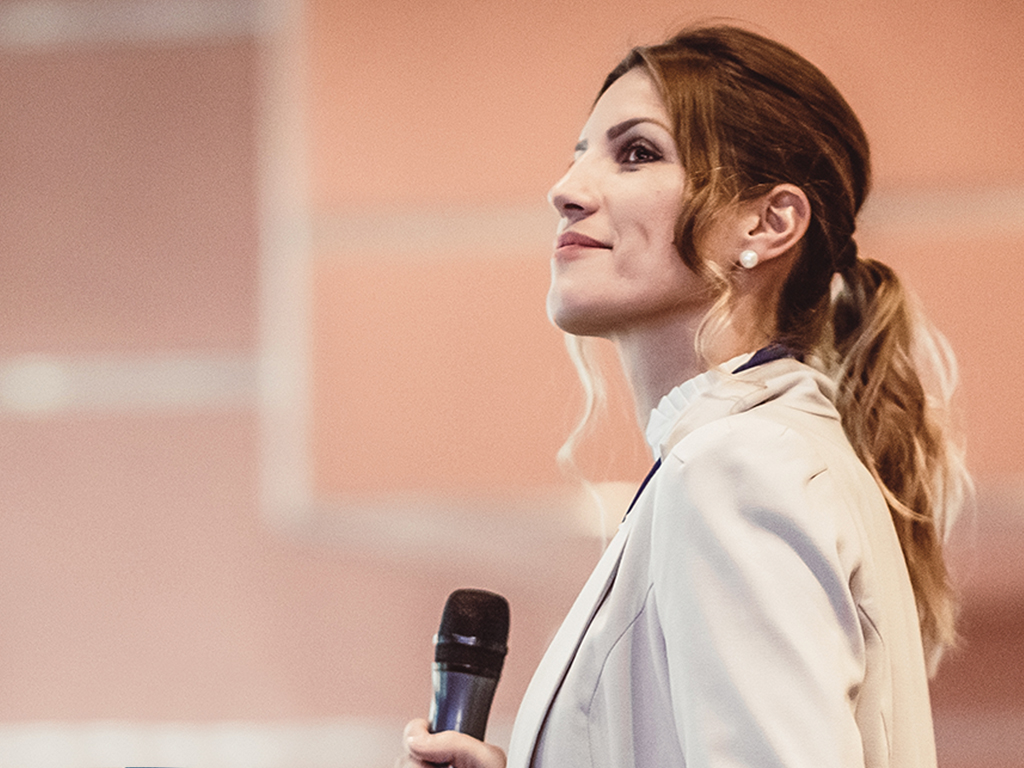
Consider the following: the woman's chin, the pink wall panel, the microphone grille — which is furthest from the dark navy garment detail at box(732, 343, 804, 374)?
the pink wall panel

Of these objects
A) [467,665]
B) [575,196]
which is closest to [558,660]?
[467,665]

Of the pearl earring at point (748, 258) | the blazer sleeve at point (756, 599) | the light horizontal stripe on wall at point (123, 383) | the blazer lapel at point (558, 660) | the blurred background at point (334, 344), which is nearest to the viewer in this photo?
the blazer sleeve at point (756, 599)

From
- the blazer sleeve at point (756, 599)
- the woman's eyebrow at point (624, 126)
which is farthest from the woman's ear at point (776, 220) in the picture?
the blazer sleeve at point (756, 599)

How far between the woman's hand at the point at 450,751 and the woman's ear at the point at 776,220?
0.47 m

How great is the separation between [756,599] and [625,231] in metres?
0.39

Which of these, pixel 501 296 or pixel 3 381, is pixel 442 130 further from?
pixel 3 381

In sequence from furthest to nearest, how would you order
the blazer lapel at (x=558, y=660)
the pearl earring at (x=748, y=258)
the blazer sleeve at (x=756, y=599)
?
1. the pearl earring at (x=748, y=258)
2. the blazer lapel at (x=558, y=660)
3. the blazer sleeve at (x=756, y=599)

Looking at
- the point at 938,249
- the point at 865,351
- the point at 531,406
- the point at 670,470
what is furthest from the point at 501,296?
the point at 670,470

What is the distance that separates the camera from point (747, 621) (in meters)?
0.78

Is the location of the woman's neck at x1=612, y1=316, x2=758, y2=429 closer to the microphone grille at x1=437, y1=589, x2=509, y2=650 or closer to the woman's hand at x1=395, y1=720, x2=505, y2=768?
the microphone grille at x1=437, y1=589, x2=509, y2=650

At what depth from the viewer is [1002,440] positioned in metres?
2.06

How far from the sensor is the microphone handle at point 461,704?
94cm

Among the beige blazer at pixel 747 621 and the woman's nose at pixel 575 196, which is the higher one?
the woman's nose at pixel 575 196

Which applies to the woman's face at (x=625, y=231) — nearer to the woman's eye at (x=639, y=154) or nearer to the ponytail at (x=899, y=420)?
the woman's eye at (x=639, y=154)
